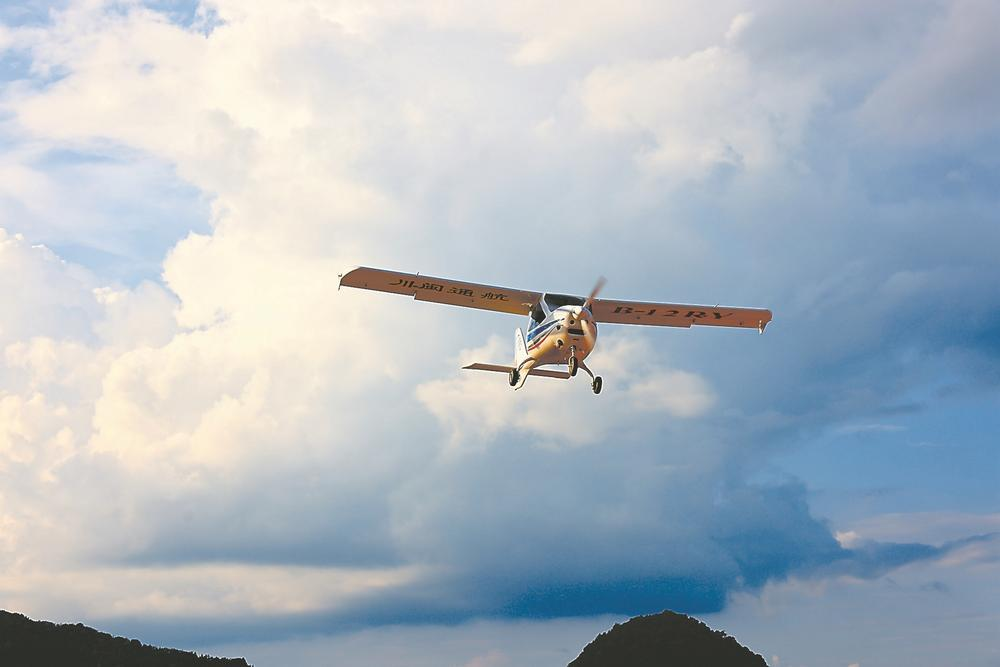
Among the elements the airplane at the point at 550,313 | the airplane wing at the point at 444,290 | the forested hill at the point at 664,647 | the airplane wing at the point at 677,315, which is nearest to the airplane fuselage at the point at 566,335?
the airplane at the point at 550,313

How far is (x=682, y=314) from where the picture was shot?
4906 cm

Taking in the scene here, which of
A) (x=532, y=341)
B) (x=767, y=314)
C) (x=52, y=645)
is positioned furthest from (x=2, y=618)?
(x=767, y=314)

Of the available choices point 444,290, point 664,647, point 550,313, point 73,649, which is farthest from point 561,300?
point 73,649

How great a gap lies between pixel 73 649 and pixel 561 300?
40.8 meters

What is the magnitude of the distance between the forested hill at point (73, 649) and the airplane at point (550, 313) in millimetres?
34020

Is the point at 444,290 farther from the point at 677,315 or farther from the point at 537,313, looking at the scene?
the point at 677,315

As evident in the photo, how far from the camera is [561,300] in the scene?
42.2 meters

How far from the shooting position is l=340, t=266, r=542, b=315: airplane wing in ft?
139

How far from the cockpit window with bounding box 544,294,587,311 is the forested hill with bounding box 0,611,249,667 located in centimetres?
3858

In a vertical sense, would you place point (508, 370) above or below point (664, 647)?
above

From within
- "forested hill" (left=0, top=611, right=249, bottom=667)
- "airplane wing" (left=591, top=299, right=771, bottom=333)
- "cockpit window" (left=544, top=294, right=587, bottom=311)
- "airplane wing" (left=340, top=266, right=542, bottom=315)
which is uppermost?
"airplane wing" (left=591, top=299, right=771, bottom=333)

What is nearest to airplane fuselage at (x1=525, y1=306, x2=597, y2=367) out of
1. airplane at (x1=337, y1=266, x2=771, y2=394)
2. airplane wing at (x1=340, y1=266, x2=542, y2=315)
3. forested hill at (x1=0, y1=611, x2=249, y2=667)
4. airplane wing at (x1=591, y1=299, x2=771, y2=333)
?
airplane at (x1=337, y1=266, x2=771, y2=394)

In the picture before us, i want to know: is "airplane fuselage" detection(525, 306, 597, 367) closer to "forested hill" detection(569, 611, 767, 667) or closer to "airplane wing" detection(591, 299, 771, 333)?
"airplane wing" detection(591, 299, 771, 333)

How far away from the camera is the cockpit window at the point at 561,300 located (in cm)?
4181
